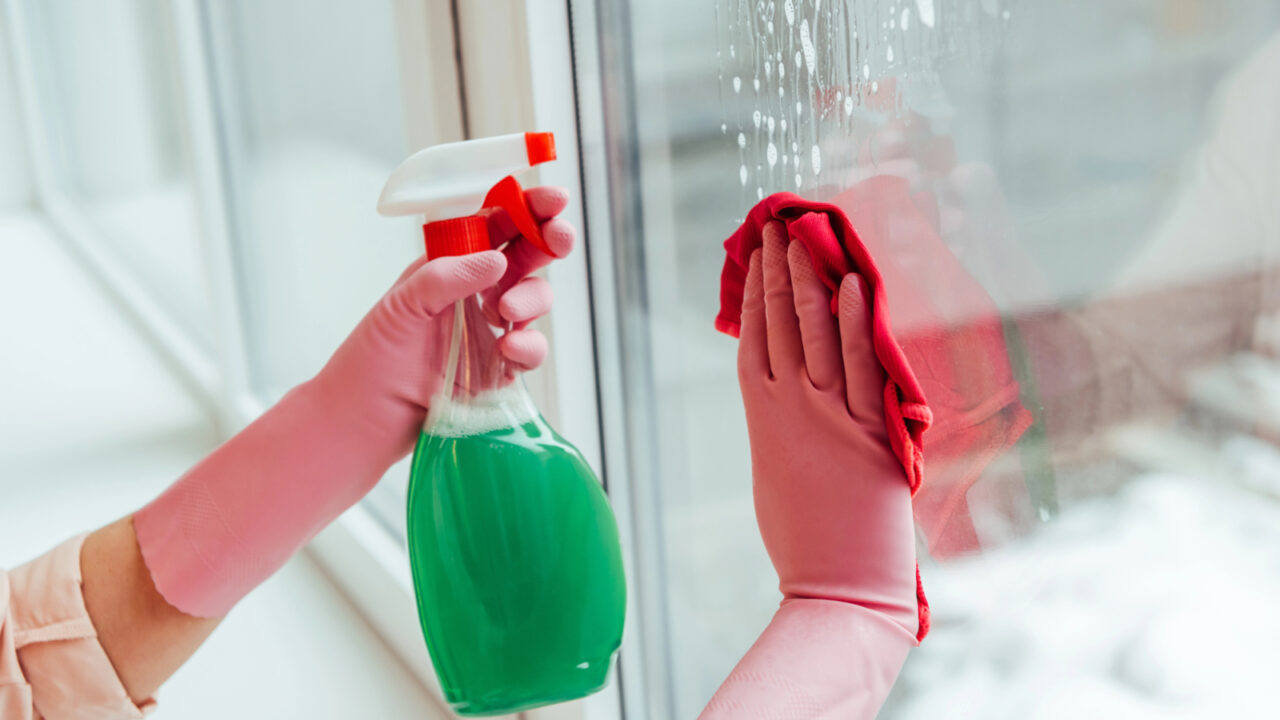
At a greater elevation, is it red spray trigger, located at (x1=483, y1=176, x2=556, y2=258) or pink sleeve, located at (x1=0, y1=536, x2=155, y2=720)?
red spray trigger, located at (x1=483, y1=176, x2=556, y2=258)

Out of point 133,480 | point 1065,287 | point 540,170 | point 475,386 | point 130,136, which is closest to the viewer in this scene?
point 1065,287

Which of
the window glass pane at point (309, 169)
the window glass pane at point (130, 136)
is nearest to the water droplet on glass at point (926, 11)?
the window glass pane at point (309, 169)

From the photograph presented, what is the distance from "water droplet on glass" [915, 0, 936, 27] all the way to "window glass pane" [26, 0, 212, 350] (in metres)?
1.03

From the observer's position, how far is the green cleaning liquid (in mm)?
386

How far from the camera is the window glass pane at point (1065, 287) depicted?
0.90ft

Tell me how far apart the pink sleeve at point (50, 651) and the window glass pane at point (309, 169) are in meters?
0.32

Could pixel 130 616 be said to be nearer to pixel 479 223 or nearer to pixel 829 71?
pixel 479 223

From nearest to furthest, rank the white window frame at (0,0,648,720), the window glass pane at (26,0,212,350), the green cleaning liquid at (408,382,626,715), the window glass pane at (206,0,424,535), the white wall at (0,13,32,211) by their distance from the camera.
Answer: the green cleaning liquid at (408,382,626,715)
the white window frame at (0,0,648,720)
the window glass pane at (206,0,424,535)
the window glass pane at (26,0,212,350)
the white wall at (0,13,32,211)

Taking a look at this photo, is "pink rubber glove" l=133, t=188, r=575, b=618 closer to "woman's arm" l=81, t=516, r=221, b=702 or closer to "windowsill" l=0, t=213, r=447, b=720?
"woman's arm" l=81, t=516, r=221, b=702

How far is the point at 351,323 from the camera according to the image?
0.89m

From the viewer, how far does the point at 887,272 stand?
39cm

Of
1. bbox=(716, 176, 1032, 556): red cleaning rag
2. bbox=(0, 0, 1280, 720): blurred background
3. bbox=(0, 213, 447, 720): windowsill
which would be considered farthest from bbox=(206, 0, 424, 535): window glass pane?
bbox=(716, 176, 1032, 556): red cleaning rag

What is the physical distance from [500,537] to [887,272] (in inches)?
7.7

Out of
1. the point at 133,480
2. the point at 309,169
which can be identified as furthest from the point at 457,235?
the point at 133,480
